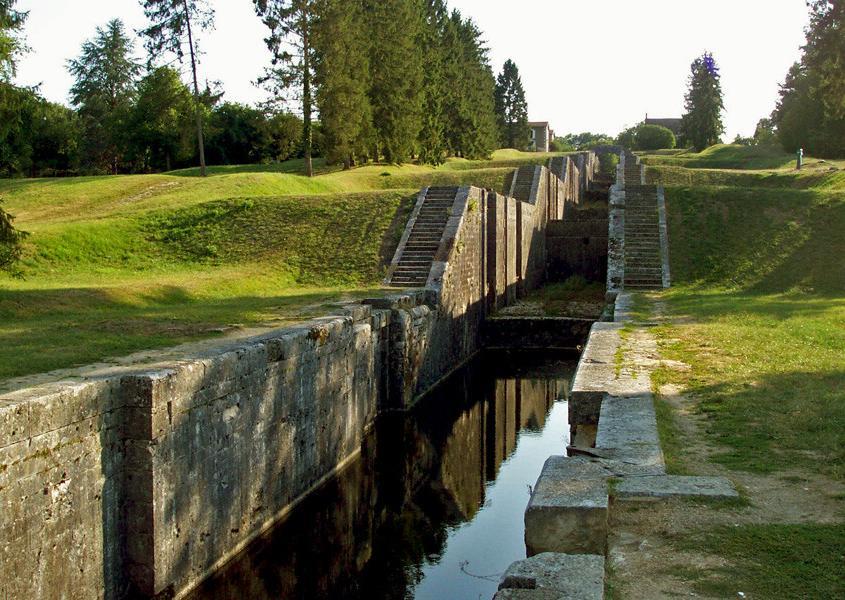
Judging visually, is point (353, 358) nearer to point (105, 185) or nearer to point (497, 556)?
point (497, 556)

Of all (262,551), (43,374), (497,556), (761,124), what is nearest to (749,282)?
(497,556)

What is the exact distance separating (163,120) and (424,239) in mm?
24465

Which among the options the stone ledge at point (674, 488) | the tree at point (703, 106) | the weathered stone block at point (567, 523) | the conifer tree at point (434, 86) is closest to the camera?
the weathered stone block at point (567, 523)

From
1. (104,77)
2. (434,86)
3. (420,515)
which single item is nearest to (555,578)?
(420,515)

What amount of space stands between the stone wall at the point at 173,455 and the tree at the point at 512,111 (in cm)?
5840

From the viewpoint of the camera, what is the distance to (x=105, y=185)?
31172 millimetres

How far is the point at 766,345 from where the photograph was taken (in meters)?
12.0

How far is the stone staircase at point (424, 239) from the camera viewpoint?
20.2 m

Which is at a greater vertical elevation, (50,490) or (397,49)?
(397,49)

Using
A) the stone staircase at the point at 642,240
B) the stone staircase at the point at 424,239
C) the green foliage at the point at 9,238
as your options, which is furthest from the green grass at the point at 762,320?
the green foliage at the point at 9,238

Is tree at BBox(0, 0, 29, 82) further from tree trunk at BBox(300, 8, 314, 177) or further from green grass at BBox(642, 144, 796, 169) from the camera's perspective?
green grass at BBox(642, 144, 796, 169)

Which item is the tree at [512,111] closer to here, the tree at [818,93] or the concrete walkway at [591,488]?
the tree at [818,93]

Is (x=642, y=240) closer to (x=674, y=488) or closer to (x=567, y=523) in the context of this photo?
(x=674, y=488)

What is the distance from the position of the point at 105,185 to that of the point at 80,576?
26.9m
